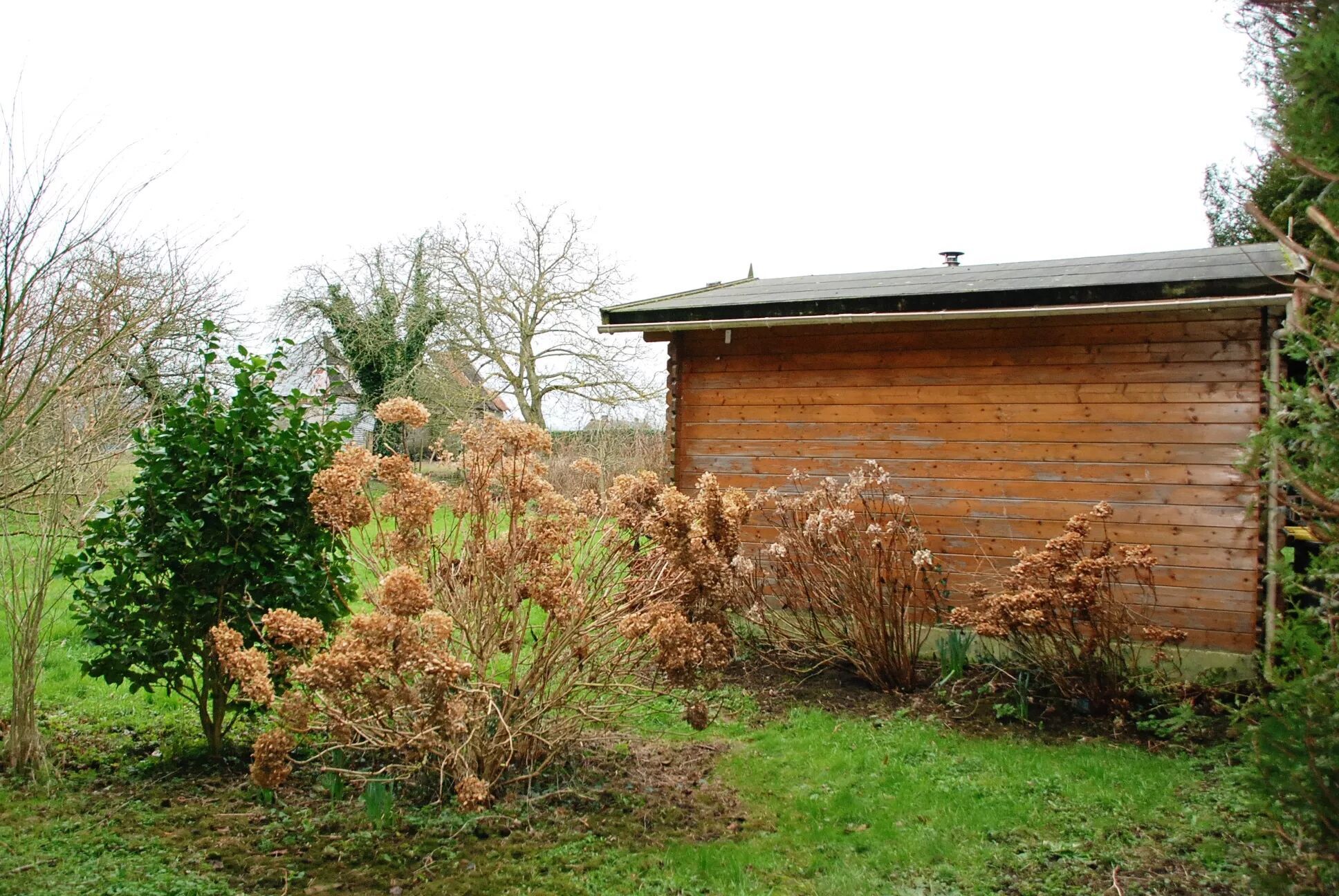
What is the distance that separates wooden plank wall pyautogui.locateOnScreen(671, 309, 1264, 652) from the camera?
646 centimetres

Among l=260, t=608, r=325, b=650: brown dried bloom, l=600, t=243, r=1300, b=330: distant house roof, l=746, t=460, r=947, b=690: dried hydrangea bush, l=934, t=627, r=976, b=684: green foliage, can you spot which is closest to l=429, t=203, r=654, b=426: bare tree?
l=600, t=243, r=1300, b=330: distant house roof

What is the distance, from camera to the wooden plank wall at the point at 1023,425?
646 centimetres

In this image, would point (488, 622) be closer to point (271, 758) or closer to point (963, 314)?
point (271, 758)

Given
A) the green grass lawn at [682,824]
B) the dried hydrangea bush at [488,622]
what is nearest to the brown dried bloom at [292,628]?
the dried hydrangea bush at [488,622]

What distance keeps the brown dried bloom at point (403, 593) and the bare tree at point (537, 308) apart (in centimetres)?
1676

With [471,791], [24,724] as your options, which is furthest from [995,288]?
[24,724]

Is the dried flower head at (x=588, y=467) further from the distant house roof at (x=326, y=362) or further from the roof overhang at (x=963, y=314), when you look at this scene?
the distant house roof at (x=326, y=362)

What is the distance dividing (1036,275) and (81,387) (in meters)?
6.78

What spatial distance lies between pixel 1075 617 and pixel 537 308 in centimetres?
1642

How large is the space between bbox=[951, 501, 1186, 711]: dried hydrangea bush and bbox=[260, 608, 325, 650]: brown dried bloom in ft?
13.1

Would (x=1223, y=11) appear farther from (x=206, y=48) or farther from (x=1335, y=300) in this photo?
(x=206, y=48)

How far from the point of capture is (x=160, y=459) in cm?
468

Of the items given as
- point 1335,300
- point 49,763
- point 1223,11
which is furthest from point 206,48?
point 1335,300

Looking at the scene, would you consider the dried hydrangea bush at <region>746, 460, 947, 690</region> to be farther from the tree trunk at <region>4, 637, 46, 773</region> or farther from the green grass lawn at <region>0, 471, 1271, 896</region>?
the tree trunk at <region>4, 637, 46, 773</region>
